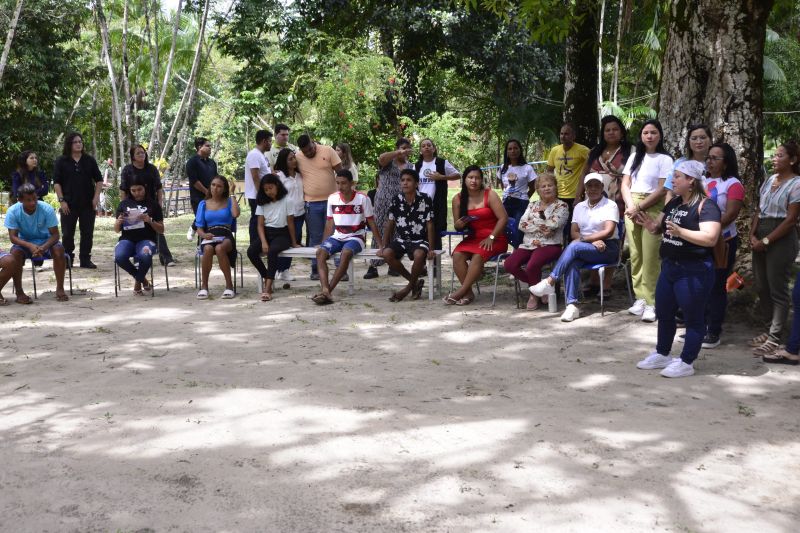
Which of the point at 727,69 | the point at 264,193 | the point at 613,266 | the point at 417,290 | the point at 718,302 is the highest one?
the point at 727,69

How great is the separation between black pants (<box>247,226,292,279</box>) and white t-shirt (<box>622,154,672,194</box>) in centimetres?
398

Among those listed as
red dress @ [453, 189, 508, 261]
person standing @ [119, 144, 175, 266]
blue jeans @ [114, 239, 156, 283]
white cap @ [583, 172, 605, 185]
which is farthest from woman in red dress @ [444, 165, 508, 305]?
person standing @ [119, 144, 175, 266]

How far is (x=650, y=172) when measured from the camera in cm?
842

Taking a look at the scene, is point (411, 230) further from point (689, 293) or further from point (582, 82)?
point (689, 293)

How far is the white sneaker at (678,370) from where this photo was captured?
21.4 ft

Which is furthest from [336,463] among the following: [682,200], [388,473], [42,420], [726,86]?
[726,86]

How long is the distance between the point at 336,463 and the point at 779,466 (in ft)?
7.42

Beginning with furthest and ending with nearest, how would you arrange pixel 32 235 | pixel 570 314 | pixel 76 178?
pixel 76 178 → pixel 32 235 → pixel 570 314

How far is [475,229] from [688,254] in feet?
11.6

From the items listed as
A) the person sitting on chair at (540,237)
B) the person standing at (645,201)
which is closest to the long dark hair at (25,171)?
the person sitting on chair at (540,237)

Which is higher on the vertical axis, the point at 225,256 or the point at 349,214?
the point at 349,214

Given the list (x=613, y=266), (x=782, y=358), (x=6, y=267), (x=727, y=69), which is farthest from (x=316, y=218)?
(x=782, y=358)

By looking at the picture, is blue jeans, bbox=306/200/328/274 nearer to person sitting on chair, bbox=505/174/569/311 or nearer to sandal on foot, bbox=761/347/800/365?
person sitting on chair, bbox=505/174/569/311

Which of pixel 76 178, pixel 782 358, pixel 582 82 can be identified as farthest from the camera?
pixel 76 178
